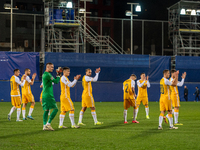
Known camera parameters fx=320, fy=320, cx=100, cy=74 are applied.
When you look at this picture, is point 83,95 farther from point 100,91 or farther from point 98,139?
point 100,91

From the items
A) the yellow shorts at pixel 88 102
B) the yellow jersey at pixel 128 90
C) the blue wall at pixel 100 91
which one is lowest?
the blue wall at pixel 100 91

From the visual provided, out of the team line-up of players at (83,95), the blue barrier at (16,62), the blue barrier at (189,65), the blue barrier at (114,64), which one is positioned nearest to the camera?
the team line-up of players at (83,95)

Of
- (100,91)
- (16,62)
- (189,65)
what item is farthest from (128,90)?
(189,65)

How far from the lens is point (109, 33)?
1324 inches

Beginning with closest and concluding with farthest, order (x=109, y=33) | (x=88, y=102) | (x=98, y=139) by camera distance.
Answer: (x=98, y=139), (x=88, y=102), (x=109, y=33)

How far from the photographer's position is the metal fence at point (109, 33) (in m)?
Answer: 32.2

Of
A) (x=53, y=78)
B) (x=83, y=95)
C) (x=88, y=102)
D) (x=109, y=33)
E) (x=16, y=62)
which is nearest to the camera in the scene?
(x=53, y=78)

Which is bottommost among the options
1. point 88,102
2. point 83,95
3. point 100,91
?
point 100,91

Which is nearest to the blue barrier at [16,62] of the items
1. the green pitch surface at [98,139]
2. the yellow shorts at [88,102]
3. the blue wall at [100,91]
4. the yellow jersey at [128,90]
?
the blue wall at [100,91]

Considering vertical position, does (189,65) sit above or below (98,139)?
above

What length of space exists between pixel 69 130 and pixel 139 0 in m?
55.6

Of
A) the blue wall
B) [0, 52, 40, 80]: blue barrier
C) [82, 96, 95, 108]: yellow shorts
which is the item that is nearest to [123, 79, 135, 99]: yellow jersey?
[82, 96, 95, 108]: yellow shorts

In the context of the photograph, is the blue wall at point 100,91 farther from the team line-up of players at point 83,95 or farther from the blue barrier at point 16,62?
the team line-up of players at point 83,95

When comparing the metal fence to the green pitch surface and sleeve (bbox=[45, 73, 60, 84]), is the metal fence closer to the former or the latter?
the green pitch surface
